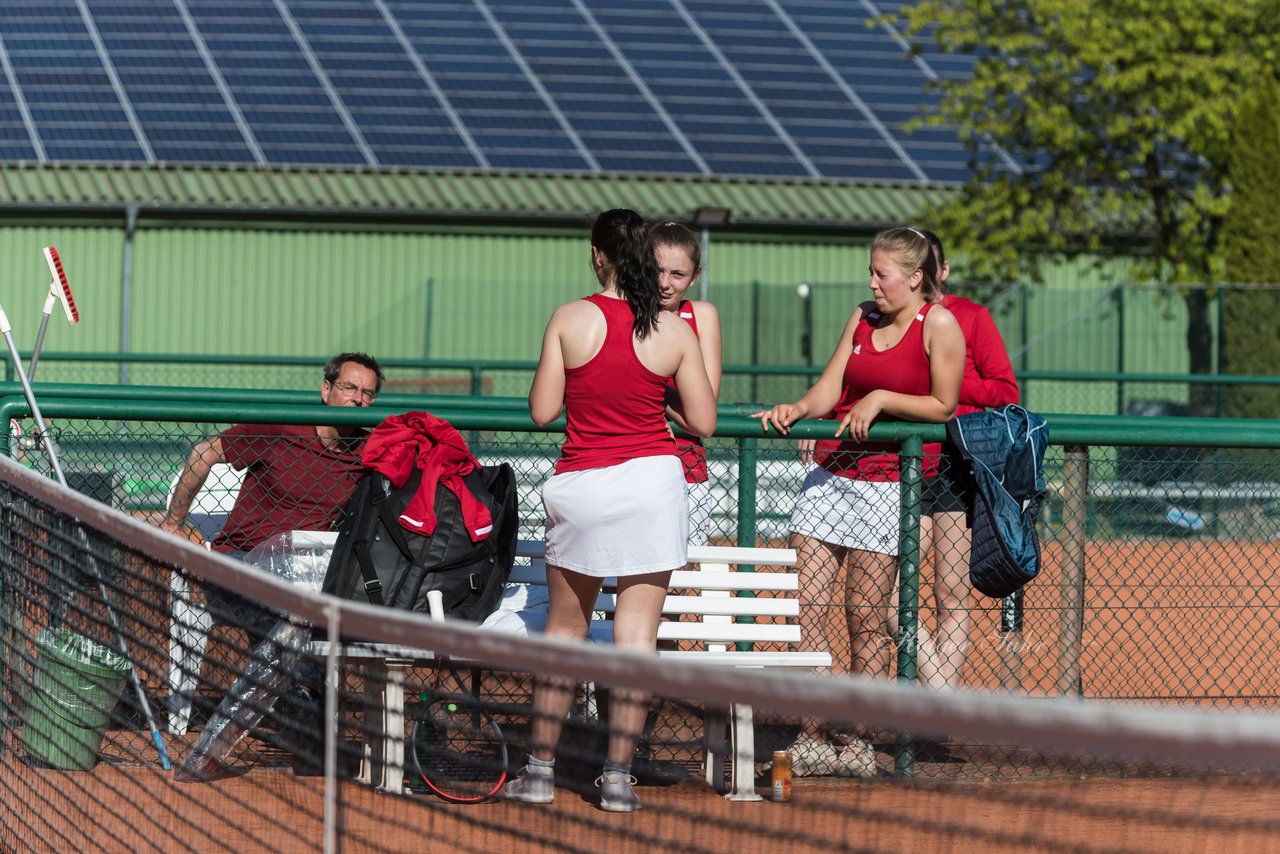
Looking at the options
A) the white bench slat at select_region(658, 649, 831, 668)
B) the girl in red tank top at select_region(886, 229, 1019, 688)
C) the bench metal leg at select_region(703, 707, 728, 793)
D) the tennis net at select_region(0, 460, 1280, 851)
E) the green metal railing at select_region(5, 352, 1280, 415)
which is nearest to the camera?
the tennis net at select_region(0, 460, 1280, 851)

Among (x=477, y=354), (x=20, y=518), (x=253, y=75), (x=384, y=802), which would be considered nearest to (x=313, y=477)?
(x=20, y=518)

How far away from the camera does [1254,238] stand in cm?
1659

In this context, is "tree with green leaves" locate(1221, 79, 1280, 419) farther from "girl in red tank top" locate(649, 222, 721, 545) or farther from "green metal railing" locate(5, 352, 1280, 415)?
"girl in red tank top" locate(649, 222, 721, 545)

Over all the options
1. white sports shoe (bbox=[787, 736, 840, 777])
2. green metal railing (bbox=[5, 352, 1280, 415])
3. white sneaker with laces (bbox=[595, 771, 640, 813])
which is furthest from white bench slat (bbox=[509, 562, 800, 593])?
green metal railing (bbox=[5, 352, 1280, 415])

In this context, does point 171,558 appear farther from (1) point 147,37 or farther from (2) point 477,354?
(1) point 147,37

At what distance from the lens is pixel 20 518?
15.0 feet

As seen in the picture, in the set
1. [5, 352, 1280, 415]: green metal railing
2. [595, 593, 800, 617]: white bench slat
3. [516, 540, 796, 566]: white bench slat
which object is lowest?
[595, 593, 800, 617]: white bench slat

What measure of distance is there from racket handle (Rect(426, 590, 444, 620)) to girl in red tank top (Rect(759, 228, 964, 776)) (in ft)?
3.98

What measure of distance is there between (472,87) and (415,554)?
16.4 meters

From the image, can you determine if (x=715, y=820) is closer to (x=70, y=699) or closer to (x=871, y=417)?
(x=70, y=699)

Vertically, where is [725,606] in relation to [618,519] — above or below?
below

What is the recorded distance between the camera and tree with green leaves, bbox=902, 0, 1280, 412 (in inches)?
661

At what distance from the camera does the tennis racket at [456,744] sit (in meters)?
3.07

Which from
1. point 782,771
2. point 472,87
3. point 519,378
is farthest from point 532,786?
point 472,87
